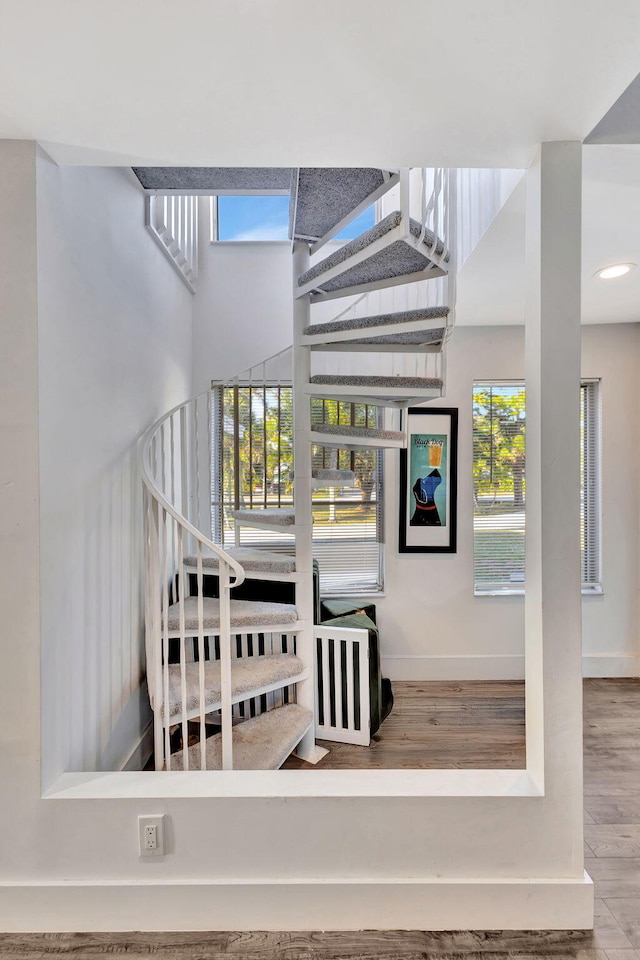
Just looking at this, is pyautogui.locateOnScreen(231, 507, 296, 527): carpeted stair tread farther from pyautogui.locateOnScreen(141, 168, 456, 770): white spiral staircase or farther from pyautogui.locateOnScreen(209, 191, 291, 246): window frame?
pyautogui.locateOnScreen(209, 191, 291, 246): window frame

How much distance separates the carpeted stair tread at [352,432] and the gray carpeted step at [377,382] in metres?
0.22

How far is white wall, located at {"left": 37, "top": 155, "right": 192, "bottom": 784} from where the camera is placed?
1635mm

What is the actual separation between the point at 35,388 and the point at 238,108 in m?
1.00

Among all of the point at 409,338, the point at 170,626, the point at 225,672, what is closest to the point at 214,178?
the point at 409,338

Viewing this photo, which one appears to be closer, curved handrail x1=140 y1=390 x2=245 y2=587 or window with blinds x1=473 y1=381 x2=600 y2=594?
curved handrail x1=140 y1=390 x2=245 y2=587

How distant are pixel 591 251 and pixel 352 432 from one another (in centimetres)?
143

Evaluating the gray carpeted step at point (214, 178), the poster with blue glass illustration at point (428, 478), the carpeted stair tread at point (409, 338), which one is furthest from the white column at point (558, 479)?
the poster with blue glass illustration at point (428, 478)

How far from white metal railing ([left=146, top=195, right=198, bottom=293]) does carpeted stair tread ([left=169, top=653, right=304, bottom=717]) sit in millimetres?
2237

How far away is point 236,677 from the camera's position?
7.65 feet

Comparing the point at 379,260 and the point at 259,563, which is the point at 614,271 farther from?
the point at 259,563

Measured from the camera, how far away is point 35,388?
1.58 m

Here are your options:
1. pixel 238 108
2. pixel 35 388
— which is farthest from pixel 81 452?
pixel 238 108

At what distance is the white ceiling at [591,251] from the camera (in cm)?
185

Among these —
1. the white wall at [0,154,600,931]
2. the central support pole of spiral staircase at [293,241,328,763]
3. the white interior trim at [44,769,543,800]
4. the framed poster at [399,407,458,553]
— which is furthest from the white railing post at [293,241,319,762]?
the framed poster at [399,407,458,553]
